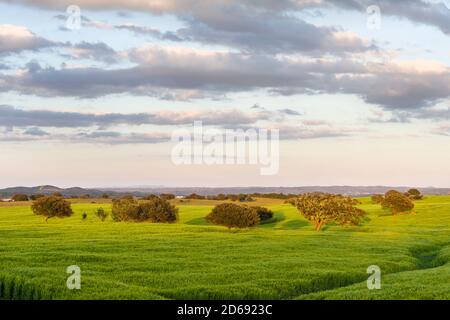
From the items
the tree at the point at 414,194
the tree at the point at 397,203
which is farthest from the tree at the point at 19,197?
the tree at the point at 414,194

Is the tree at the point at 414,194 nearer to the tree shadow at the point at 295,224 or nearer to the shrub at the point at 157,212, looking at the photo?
the tree shadow at the point at 295,224

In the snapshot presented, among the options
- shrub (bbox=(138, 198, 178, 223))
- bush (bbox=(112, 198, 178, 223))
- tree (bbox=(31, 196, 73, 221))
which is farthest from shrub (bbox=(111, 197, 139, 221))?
tree (bbox=(31, 196, 73, 221))

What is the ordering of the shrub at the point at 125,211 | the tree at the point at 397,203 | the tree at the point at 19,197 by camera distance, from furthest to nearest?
the tree at the point at 19,197, the tree at the point at 397,203, the shrub at the point at 125,211

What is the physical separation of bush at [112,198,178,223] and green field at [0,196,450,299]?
26912mm

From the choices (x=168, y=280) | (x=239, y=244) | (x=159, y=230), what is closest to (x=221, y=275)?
(x=168, y=280)

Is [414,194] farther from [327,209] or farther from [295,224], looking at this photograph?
[327,209]

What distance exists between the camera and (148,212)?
3782 inches

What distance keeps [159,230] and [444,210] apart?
64112mm

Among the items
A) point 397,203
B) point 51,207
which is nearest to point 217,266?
point 51,207

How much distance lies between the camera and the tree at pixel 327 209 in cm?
8250

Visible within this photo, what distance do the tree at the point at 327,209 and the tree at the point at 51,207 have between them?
39.1 meters

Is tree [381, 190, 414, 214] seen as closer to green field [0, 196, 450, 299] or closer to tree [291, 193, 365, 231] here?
tree [291, 193, 365, 231]

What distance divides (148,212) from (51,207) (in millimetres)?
16158

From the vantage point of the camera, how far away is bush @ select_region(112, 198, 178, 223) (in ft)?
315
